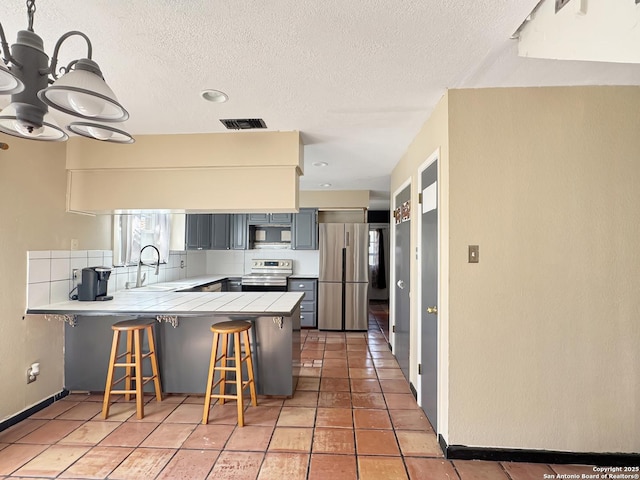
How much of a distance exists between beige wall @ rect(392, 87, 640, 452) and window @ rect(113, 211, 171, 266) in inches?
111

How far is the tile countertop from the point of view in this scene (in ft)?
8.35

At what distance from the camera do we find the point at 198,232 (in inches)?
203

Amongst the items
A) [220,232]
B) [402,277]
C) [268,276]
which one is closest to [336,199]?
[268,276]

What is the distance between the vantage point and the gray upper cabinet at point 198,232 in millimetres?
4912

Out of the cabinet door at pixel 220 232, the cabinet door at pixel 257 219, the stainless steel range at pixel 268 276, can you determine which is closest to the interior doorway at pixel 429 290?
the stainless steel range at pixel 268 276

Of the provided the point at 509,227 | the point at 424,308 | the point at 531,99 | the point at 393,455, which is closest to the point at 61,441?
the point at 393,455

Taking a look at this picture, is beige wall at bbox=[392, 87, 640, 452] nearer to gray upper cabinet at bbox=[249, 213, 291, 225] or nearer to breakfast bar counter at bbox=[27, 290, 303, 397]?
breakfast bar counter at bbox=[27, 290, 303, 397]

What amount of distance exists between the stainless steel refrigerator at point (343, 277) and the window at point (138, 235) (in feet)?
7.72

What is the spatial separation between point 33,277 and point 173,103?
1.84 metres

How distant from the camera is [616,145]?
6.35 feet

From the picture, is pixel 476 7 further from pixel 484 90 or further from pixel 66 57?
pixel 66 57

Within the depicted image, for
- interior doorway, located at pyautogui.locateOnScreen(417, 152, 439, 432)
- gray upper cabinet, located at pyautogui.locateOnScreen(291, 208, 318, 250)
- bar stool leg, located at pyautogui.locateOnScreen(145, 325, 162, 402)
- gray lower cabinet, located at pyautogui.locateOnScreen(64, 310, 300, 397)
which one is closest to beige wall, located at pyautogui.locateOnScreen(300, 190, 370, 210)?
gray upper cabinet, located at pyautogui.locateOnScreen(291, 208, 318, 250)

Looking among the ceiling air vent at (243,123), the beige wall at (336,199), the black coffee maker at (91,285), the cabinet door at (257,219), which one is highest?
the ceiling air vent at (243,123)

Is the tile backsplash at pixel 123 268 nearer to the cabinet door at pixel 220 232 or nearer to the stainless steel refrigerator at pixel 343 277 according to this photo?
the cabinet door at pixel 220 232
